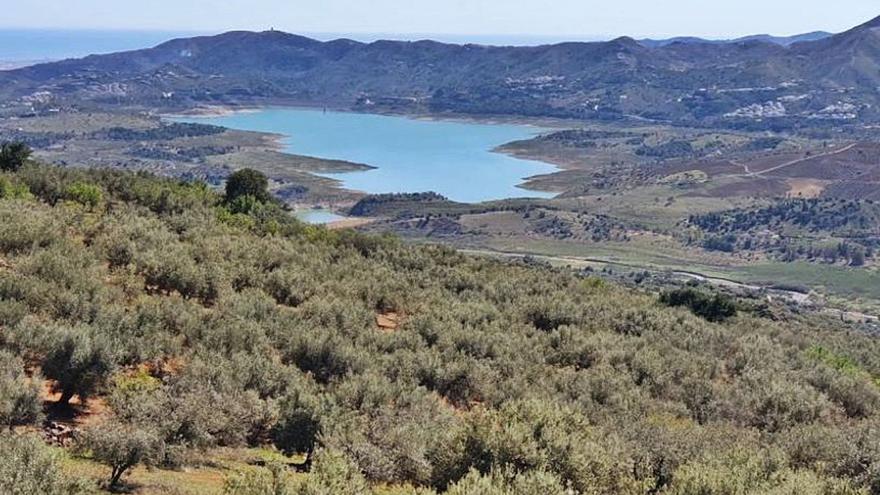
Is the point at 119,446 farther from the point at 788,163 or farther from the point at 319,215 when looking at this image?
the point at 788,163

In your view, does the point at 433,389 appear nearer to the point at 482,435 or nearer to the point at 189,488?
the point at 482,435

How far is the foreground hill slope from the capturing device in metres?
13.0

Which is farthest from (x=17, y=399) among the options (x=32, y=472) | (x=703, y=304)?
(x=703, y=304)

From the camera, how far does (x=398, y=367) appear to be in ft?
65.4

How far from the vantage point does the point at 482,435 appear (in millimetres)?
12820

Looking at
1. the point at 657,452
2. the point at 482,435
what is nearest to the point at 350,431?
the point at 482,435

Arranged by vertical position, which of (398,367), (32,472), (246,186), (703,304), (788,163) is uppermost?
(32,472)

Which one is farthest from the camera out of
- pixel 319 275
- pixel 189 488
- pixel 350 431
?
pixel 319 275

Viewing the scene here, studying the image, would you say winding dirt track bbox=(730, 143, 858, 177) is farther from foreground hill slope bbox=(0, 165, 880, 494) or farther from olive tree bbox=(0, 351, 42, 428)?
olive tree bbox=(0, 351, 42, 428)

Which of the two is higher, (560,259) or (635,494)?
(635,494)

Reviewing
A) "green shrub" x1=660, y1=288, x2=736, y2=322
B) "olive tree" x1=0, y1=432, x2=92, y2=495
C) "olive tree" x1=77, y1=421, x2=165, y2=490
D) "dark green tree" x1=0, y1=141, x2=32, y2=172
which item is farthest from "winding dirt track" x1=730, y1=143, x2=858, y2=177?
"olive tree" x1=0, y1=432, x2=92, y2=495

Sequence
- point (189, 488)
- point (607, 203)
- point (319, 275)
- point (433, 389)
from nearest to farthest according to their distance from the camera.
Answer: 1. point (189, 488)
2. point (433, 389)
3. point (319, 275)
4. point (607, 203)

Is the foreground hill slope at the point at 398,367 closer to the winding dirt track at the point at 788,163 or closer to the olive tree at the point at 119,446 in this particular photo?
the olive tree at the point at 119,446

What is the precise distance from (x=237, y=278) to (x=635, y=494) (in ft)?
57.5
